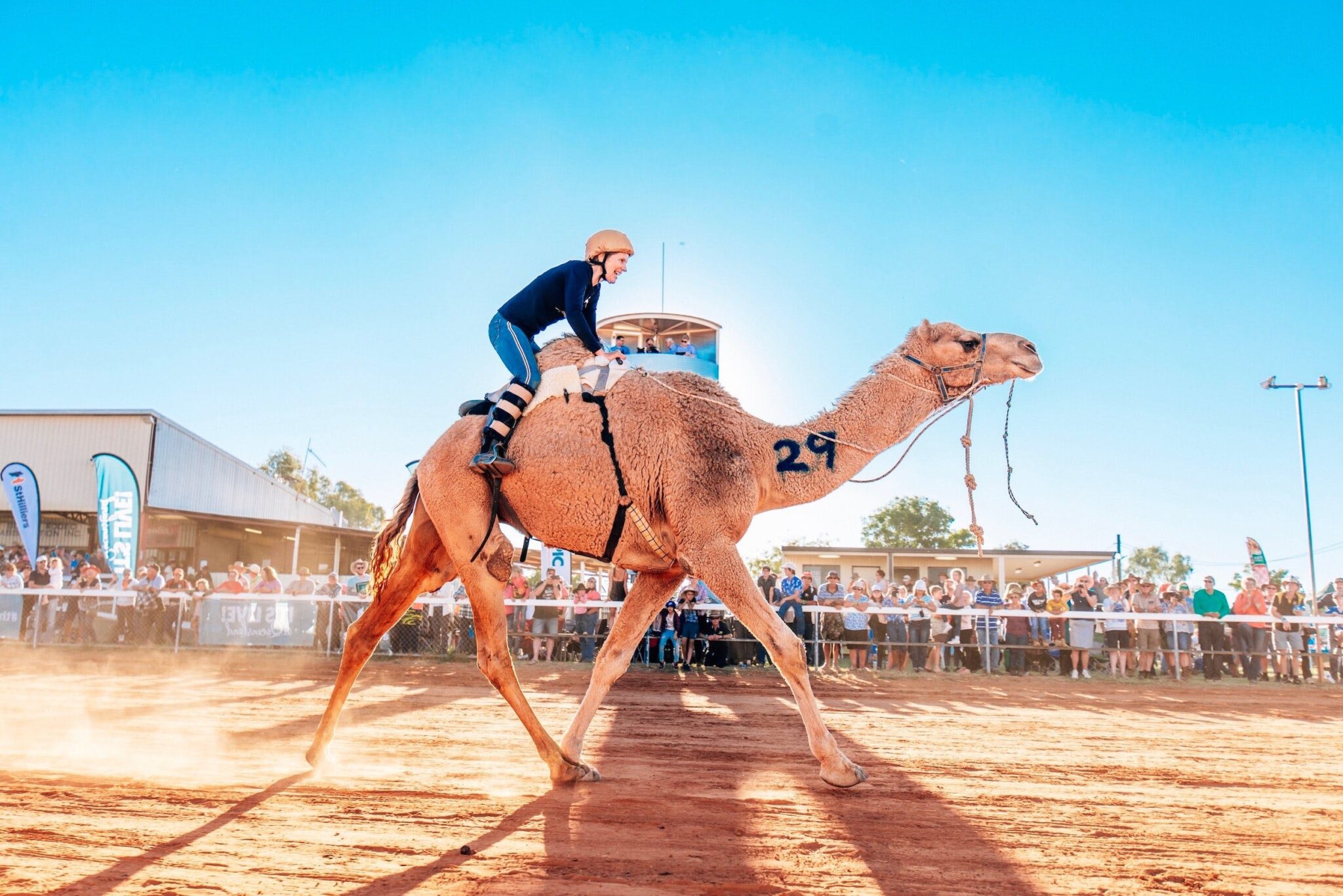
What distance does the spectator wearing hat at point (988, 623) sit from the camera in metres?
17.2

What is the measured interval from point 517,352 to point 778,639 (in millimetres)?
2668

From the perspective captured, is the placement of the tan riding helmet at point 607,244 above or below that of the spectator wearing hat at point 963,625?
above

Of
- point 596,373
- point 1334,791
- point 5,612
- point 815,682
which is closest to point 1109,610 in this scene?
point 815,682

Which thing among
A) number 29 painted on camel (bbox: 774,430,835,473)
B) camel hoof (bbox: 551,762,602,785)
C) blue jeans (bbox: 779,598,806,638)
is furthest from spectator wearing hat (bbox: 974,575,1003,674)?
camel hoof (bbox: 551,762,602,785)

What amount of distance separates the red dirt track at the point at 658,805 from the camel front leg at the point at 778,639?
0.17m

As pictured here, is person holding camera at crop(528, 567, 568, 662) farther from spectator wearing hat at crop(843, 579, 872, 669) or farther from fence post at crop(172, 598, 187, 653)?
fence post at crop(172, 598, 187, 653)

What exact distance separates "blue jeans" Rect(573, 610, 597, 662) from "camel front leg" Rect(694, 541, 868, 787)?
12.8 metres

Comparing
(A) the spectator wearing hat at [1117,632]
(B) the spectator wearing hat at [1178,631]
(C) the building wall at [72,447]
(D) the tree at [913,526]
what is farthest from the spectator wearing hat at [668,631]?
(D) the tree at [913,526]

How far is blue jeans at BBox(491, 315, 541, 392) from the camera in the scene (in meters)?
6.20

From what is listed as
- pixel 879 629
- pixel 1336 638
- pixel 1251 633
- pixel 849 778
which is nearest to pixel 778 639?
pixel 849 778

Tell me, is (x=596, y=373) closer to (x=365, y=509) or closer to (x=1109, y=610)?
(x=1109, y=610)

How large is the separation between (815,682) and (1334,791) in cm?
946

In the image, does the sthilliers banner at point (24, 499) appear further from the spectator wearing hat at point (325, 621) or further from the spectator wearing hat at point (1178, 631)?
the spectator wearing hat at point (1178, 631)

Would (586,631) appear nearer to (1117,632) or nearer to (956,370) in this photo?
(1117,632)
